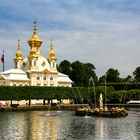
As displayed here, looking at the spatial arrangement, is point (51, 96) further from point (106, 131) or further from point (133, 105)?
point (106, 131)

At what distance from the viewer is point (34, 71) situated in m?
86.6

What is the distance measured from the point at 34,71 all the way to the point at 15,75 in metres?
3.76

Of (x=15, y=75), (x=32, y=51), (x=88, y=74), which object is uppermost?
(x=32, y=51)

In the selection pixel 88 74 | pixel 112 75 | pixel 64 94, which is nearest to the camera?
pixel 64 94

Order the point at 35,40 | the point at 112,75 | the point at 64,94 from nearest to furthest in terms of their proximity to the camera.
A: 1. the point at 64,94
2. the point at 35,40
3. the point at 112,75

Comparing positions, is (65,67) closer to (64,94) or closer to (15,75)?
(15,75)

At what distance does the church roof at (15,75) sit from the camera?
84438 millimetres

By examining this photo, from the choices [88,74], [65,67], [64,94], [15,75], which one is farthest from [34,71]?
[65,67]

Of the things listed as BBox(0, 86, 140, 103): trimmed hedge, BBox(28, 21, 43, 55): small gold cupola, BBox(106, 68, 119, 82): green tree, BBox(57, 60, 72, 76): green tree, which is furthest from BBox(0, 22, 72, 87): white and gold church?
BBox(106, 68, 119, 82): green tree

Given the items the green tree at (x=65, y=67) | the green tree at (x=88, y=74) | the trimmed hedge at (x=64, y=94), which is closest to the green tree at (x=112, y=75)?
the green tree at (x=88, y=74)

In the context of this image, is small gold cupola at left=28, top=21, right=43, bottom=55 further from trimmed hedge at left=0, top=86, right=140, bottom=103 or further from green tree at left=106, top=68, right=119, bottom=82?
green tree at left=106, top=68, right=119, bottom=82

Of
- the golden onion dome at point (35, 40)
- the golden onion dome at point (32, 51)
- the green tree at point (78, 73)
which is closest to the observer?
the golden onion dome at point (32, 51)

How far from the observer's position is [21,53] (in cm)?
9256

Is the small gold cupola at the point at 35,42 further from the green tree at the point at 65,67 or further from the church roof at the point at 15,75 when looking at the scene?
the green tree at the point at 65,67
